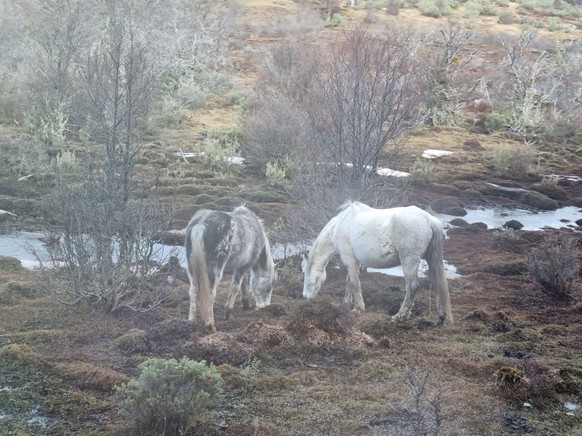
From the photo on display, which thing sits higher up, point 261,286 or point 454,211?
point 261,286

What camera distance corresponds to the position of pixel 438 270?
9438 mm

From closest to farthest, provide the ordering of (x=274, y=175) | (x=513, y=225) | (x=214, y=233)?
(x=214, y=233) → (x=513, y=225) → (x=274, y=175)

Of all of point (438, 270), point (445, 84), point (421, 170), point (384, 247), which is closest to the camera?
point (438, 270)

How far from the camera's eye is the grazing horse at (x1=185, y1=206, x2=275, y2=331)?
8.61 m

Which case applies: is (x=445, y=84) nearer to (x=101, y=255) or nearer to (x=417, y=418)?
(x=101, y=255)

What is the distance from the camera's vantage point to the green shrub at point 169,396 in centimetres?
613

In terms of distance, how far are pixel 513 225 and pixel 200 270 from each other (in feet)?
36.4

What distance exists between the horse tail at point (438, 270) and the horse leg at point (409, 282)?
0.70 ft

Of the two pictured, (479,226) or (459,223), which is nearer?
(479,226)

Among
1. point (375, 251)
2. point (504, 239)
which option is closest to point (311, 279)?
point (375, 251)

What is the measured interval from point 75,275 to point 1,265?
11.0 ft

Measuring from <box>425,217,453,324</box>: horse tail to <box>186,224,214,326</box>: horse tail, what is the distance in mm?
3042

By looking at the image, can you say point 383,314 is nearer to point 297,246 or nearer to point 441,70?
point 297,246

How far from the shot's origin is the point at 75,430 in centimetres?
621
